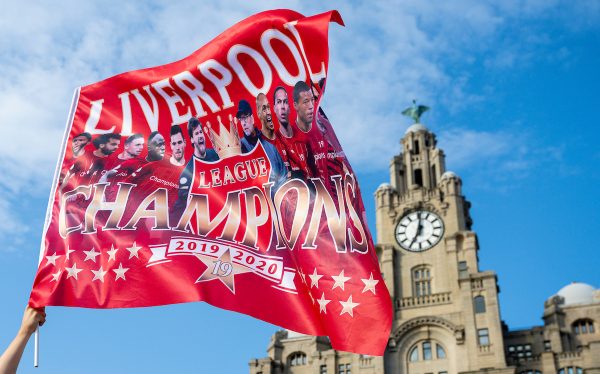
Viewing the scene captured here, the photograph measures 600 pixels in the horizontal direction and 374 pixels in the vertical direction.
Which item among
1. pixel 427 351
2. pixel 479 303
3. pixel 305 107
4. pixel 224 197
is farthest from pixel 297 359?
pixel 305 107

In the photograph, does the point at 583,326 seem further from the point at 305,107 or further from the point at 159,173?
the point at 159,173

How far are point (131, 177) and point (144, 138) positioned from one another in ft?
3.90

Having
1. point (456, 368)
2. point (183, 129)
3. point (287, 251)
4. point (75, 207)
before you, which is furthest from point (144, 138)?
point (456, 368)

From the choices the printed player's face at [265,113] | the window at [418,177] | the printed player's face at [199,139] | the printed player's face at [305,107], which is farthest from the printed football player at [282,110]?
the window at [418,177]

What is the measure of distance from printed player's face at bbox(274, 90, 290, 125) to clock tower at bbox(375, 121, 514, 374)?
58678 mm

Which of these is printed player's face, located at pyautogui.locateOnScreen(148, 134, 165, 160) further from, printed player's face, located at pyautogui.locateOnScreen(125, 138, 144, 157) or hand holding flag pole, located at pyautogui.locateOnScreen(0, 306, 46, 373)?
hand holding flag pole, located at pyautogui.locateOnScreen(0, 306, 46, 373)

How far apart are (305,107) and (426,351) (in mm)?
62909

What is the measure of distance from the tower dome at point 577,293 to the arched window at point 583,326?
2698 mm

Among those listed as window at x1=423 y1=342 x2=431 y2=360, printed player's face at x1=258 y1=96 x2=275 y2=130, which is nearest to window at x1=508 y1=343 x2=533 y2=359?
window at x1=423 y1=342 x2=431 y2=360

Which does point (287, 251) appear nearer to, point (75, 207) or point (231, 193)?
point (231, 193)

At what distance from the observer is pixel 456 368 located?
248 ft

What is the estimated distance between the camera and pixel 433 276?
82.2 m

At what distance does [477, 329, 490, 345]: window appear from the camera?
75438 millimetres

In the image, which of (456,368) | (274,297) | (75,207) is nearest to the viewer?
(274,297)
